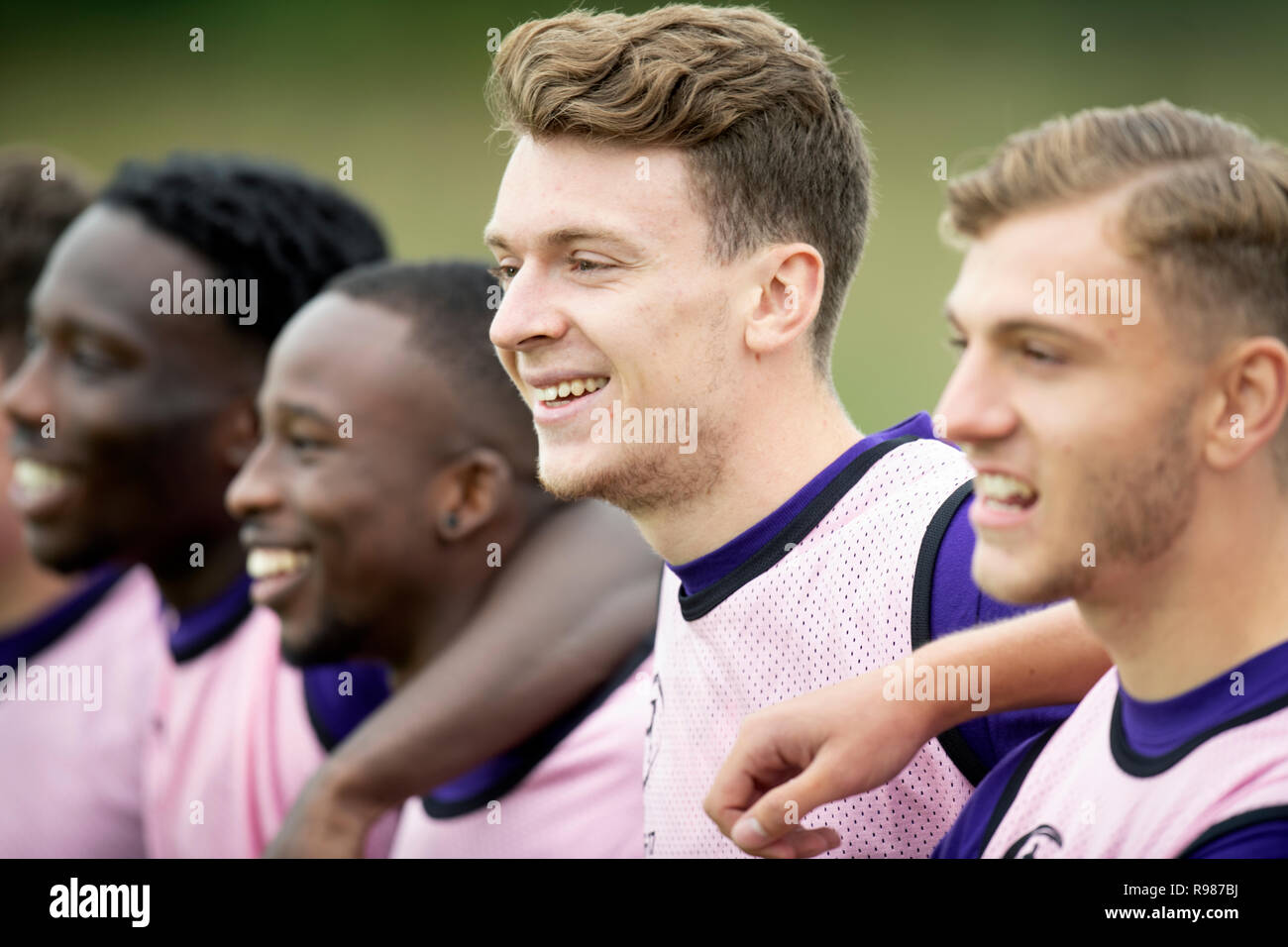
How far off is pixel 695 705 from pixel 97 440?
1.63m

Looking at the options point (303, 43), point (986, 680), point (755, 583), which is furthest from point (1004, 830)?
point (303, 43)

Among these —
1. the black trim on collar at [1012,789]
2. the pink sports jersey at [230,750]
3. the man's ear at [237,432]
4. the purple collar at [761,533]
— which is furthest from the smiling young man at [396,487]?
the black trim on collar at [1012,789]

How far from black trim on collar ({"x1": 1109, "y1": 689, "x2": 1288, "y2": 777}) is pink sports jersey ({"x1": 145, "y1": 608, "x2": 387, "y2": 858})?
1.71 metres

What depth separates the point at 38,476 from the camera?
3.08 metres

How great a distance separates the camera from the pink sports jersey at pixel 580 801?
7.56ft

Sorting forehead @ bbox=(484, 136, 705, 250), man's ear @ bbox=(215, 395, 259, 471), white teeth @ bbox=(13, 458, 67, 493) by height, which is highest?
forehead @ bbox=(484, 136, 705, 250)

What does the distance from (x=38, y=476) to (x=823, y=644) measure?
199 cm

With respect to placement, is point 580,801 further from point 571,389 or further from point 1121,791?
point 1121,791

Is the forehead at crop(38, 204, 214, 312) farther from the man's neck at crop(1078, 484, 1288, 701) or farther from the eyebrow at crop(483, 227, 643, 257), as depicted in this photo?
the man's neck at crop(1078, 484, 1288, 701)

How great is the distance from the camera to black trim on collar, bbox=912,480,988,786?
63.5 inches

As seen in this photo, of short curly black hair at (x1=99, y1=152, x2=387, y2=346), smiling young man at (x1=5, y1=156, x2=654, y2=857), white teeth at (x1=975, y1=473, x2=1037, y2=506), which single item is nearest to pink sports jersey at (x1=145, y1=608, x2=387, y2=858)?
smiling young man at (x1=5, y1=156, x2=654, y2=857)

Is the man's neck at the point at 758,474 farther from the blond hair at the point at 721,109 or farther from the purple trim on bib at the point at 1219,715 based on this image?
the purple trim on bib at the point at 1219,715

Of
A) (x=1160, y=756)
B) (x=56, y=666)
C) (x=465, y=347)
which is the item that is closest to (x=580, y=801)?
(x=465, y=347)
